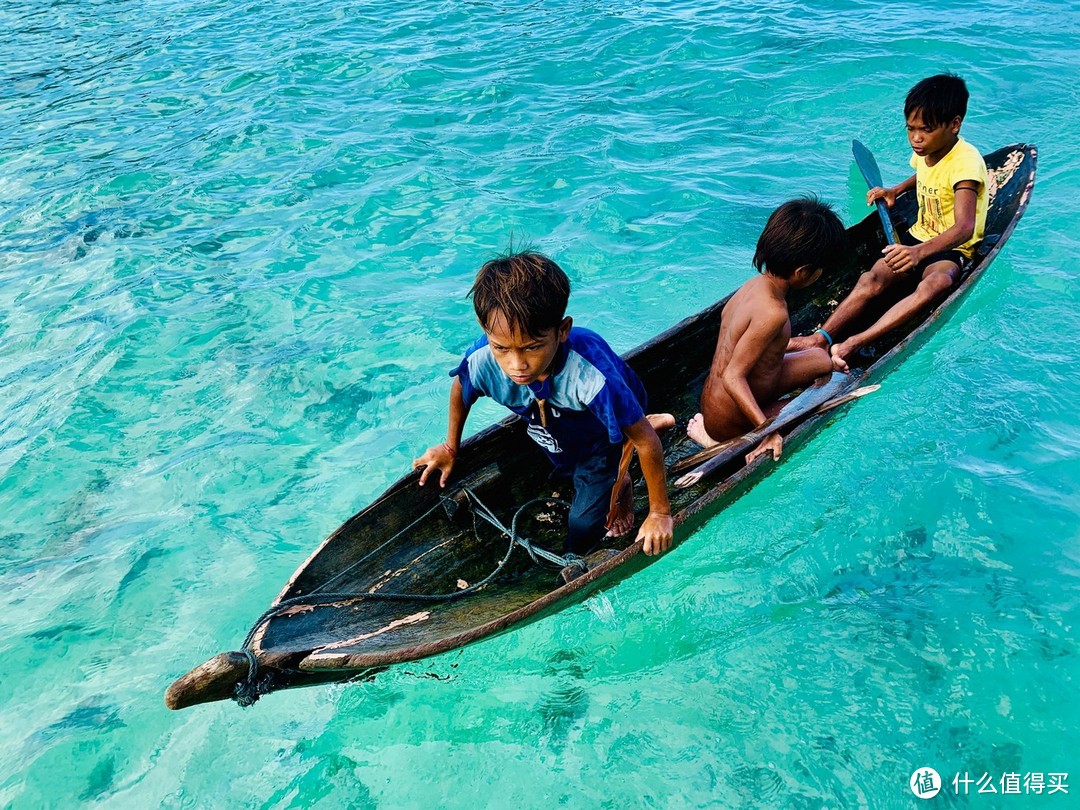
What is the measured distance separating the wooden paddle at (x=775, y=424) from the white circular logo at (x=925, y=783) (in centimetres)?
148

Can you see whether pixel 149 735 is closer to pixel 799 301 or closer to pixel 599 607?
pixel 599 607

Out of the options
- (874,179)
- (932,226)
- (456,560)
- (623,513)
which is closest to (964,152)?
(932,226)

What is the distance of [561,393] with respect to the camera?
10.6ft

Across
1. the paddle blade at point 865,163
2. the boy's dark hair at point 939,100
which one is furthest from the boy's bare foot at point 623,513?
the paddle blade at point 865,163

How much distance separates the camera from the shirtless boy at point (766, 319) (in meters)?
3.69

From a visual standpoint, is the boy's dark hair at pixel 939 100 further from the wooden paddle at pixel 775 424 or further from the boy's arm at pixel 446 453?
the boy's arm at pixel 446 453

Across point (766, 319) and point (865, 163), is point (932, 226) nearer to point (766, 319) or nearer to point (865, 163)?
point (865, 163)

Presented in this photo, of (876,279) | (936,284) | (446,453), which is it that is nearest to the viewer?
(446,453)

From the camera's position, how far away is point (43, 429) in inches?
216

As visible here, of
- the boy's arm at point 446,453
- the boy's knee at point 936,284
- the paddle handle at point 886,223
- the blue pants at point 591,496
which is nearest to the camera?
the boy's arm at point 446,453

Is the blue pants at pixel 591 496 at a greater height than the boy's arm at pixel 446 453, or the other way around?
the boy's arm at pixel 446 453

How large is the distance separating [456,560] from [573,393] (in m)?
1.05

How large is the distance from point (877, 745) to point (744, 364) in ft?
5.71

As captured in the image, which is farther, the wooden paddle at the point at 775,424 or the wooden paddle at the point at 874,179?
the wooden paddle at the point at 874,179
